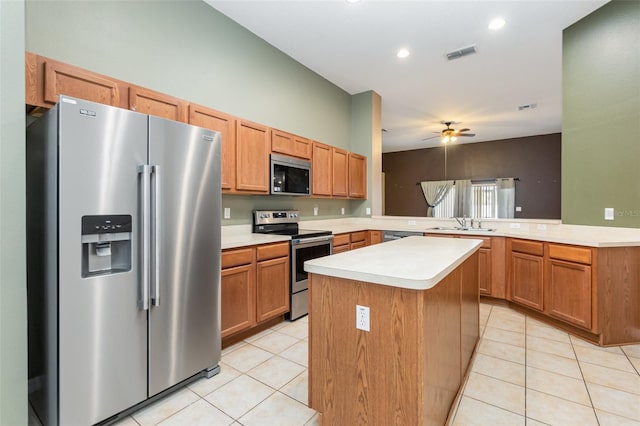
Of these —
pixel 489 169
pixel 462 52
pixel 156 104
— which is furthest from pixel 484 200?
pixel 156 104

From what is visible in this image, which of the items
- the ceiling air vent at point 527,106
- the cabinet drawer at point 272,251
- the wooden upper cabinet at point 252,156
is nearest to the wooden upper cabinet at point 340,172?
the wooden upper cabinet at point 252,156

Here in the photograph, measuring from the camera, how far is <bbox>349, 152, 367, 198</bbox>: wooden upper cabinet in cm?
470

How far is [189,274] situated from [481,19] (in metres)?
3.68

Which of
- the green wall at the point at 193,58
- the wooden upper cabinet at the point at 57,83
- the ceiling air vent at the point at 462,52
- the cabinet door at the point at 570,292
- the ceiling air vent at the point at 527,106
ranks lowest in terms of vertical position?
the cabinet door at the point at 570,292

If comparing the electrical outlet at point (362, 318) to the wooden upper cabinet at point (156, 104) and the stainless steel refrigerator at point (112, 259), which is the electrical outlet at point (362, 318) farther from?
the wooden upper cabinet at point (156, 104)

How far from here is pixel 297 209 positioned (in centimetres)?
415

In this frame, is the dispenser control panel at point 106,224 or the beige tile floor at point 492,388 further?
the beige tile floor at point 492,388

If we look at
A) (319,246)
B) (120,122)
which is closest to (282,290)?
(319,246)

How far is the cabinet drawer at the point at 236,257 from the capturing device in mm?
2445

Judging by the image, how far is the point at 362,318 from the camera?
4.47 ft

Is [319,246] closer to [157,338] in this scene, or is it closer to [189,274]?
[189,274]

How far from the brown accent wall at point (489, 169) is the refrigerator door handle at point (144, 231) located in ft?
27.0

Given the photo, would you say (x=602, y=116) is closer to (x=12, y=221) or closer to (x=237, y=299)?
(x=237, y=299)

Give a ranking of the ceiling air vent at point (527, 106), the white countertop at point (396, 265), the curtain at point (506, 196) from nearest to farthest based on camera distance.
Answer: the white countertop at point (396, 265)
the ceiling air vent at point (527, 106)
the curtain at point (506, 196)
